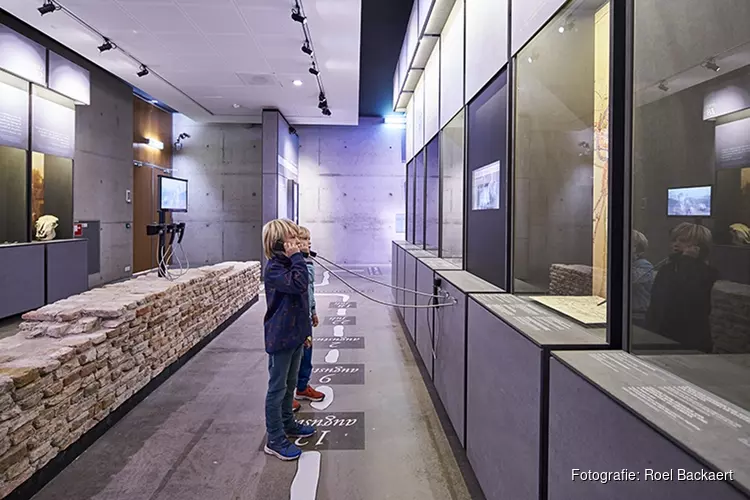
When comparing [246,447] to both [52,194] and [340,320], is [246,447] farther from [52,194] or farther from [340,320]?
[52,194]

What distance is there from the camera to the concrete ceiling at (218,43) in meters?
5.78

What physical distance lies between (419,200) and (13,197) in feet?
18.3

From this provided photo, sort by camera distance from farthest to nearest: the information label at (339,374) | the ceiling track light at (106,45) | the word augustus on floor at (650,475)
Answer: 1. the ceiling track light at (106,45)
2. the information label at (339,374)
3. the word augustus on floor at (650,475)

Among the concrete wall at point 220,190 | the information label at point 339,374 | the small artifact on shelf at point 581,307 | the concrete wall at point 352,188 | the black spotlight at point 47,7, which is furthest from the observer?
the concrete wall at point 352,188

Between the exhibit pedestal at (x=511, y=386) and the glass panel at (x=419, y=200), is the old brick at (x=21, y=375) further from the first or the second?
the glass panel at (x=419, y=200)

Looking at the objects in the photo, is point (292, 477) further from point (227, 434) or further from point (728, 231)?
point (728, 231)

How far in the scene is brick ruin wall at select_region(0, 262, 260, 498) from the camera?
2357 millimetres

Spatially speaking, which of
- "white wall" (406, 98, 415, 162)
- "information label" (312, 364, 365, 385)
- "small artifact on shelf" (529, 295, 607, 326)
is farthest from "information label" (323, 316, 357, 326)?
"small artifact on shelf" (529, 295, 607, 326)

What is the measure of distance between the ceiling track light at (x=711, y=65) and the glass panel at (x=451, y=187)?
2868 millimetres

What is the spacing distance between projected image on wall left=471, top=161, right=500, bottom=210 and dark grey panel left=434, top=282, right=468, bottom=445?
60 cm

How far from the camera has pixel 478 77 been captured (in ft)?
11.4

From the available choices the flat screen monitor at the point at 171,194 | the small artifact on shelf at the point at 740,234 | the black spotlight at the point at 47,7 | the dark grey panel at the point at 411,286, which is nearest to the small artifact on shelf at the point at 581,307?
the small artifact on shelf at the point at 740,234

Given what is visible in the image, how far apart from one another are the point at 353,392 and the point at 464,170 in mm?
1985

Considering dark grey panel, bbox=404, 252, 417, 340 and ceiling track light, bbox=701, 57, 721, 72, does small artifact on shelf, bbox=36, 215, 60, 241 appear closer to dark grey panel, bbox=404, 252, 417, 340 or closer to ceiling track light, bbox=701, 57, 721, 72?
dark grey panel, bbox=404, 252, 417, 340
